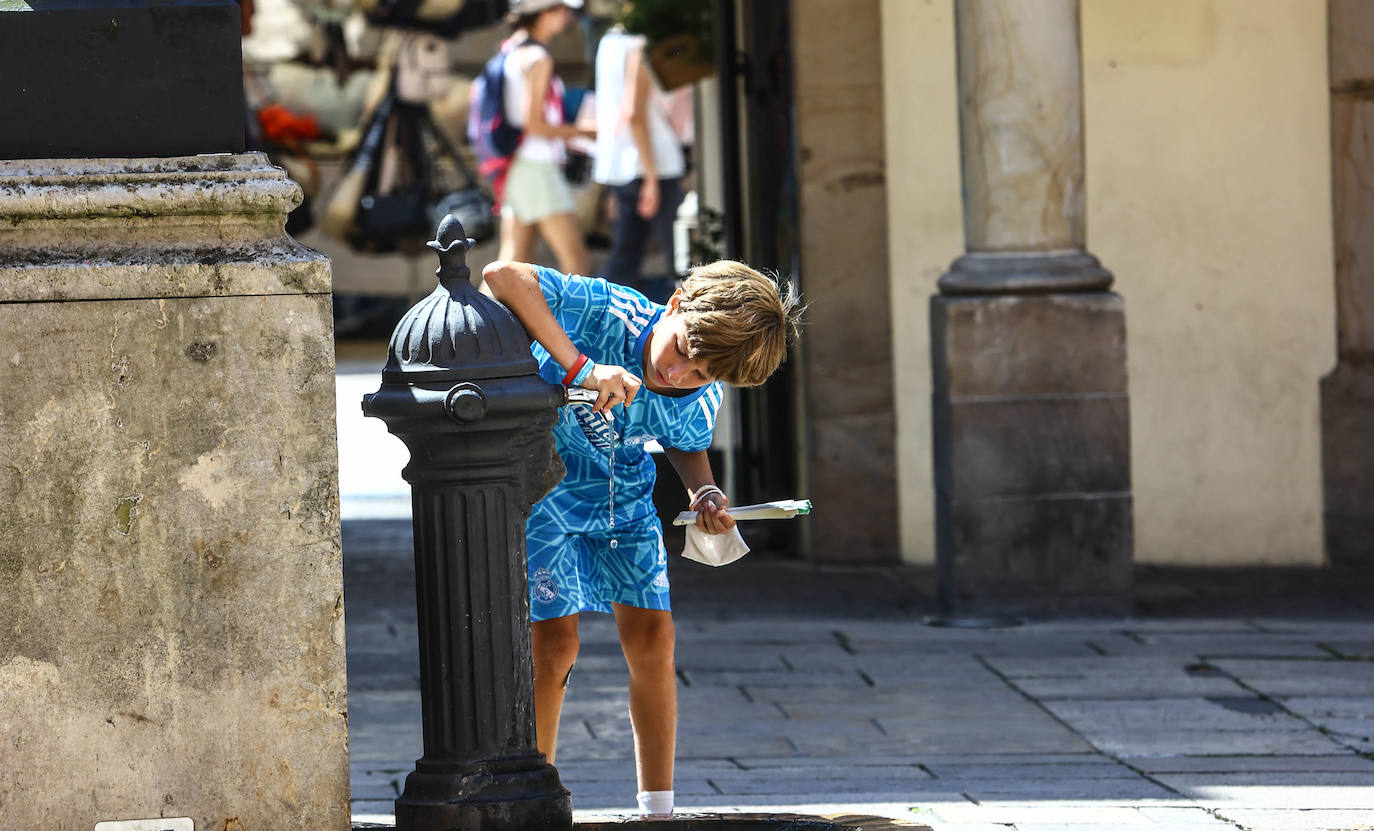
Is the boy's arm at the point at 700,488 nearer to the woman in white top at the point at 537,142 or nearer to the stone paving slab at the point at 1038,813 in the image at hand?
the stone paving slab at the point at 1038,813

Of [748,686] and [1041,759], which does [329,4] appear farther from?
[1041,759]

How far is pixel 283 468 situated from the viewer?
3.11 metres

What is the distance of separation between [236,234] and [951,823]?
1980 millimetres

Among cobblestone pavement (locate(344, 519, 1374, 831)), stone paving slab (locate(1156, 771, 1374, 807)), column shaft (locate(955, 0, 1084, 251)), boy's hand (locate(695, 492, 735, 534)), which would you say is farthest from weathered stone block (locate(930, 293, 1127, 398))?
boy's hand (locate(695, 492, 735, 534))

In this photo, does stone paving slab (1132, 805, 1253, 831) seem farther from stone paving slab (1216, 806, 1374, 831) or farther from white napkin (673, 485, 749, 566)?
white napkin (673, 485, 749, 566)

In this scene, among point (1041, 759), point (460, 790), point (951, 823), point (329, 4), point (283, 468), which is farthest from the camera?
point (329, 4)

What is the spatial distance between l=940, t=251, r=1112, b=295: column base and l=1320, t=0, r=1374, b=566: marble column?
1445 mm

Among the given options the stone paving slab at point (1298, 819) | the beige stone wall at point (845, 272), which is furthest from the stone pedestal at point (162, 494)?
the beige stone wall at point (845, 272)

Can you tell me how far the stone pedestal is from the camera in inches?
120

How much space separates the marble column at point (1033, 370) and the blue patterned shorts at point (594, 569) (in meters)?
2.87

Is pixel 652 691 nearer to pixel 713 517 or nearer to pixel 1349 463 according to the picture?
pixel 713 517

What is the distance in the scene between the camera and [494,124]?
9852 mm

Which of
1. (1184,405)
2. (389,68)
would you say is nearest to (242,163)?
(1184,405)

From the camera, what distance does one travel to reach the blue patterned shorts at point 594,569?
383 centimetres
